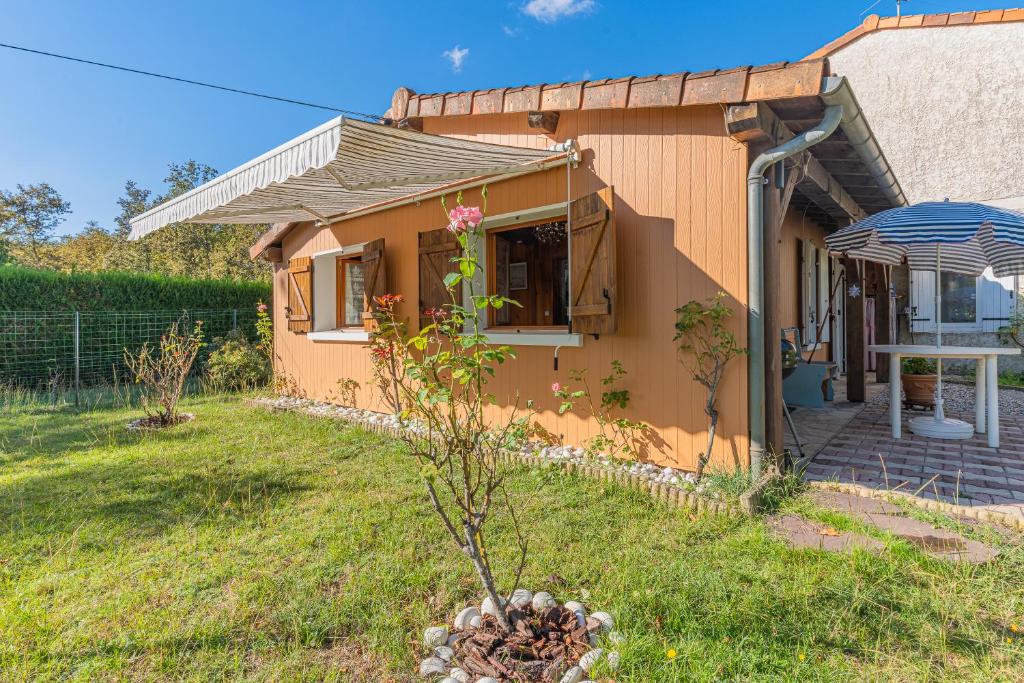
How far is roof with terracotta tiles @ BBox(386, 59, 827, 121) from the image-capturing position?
3676 mm

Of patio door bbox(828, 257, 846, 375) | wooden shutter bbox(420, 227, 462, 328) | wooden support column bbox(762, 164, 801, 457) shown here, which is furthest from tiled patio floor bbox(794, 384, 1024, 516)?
wooden shutter bbox(420, 227, 462, 328)

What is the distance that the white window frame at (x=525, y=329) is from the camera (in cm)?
532

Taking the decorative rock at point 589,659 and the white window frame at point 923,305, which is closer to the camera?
the decorative rock at point 589,659

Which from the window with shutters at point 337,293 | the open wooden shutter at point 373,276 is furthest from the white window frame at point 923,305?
the window with shutters at point 337,293

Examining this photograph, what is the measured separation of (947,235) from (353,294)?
8.40m

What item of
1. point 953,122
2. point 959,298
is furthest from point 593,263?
point 953,122

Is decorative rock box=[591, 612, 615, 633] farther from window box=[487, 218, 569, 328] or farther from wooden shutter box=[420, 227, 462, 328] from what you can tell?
window box=[487, 218, 569, 328]

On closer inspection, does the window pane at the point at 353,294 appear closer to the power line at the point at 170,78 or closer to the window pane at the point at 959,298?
the power line at the point at 170,78

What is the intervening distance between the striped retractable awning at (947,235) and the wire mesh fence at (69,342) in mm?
12236

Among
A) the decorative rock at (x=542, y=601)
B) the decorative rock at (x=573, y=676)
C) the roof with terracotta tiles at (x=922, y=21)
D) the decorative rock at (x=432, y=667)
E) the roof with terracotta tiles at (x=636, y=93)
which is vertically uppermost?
the roof with terracotta tiles at (x=922, y=21)

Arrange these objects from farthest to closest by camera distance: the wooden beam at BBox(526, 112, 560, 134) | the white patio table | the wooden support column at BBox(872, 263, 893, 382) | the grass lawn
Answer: the wooden support column at BBox(872, 263, 893, 382) → the wooden beam at BBox(526, 112, 560, 134) → the white patio table → the grass lawn

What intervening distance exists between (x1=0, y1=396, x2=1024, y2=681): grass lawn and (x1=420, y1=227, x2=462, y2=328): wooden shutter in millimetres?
2763

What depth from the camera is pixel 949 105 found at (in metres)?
11.5

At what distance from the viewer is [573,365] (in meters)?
5.32
